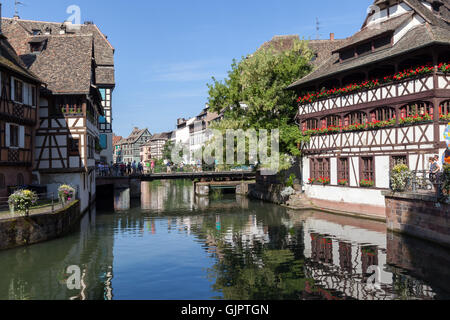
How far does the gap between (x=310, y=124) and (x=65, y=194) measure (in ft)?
59.5

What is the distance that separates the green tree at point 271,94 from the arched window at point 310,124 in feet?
2.06

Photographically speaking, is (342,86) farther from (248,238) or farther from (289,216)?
(248,238)

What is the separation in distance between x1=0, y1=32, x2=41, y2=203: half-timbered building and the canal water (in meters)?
4.95

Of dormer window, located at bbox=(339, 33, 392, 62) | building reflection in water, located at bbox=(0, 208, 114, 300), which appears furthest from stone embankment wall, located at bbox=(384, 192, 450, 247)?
building reflection in water, located at bbox=(0, 208, 114, 300)

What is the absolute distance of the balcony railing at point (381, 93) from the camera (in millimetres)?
22969

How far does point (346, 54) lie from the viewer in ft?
101

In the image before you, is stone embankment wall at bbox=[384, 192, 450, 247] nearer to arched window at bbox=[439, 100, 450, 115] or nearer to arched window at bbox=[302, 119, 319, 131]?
arched window at bbox=[439, 100, 450, 115]

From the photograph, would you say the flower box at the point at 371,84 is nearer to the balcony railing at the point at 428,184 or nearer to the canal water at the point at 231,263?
the balcony railing at the point at 428,184

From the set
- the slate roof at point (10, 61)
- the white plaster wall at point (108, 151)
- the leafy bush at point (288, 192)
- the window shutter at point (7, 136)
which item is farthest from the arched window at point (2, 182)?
the white plaster wall at point (108, 151)

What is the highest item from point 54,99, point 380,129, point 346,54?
point 346,54

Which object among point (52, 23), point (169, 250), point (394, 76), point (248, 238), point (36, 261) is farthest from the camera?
point (52, 23)
